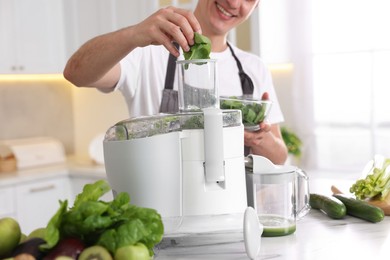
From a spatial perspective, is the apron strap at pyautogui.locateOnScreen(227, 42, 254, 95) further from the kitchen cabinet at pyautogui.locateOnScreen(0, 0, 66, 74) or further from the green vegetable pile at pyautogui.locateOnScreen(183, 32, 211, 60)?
the kitchen cabinet at pyautogui.locateOnScreen(0, 0, 66, 74)

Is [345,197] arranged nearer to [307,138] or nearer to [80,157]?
[307,138]

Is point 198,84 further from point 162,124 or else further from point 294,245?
point 294,245

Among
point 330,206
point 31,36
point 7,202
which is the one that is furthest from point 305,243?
point 31,36

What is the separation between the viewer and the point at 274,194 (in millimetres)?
1397

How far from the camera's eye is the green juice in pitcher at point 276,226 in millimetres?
1353

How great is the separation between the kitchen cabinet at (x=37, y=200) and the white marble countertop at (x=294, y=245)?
6.77 ft

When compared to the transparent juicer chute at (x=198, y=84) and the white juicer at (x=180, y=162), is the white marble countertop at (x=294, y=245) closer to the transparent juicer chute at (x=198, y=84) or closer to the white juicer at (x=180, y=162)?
the white juicer at (x=180, y=162)

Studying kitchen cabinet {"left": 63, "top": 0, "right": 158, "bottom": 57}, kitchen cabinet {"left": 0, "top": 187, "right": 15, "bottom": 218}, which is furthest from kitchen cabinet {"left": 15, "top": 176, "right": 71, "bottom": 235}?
kitchen cabinet {"left": 63, "top": 0, "right": 158, "bottom": 57}

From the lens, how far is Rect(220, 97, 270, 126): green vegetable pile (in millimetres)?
1516

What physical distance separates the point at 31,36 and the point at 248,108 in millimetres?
2318

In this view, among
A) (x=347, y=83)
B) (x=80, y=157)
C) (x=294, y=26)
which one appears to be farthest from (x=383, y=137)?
(x=80, y=157)

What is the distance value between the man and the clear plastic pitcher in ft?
0.82

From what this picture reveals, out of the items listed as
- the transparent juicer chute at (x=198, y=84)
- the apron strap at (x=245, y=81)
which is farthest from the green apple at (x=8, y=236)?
the apron strap at (x=245, y=81)

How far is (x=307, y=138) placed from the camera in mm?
3422
